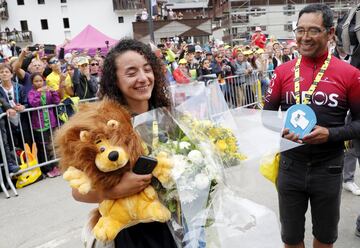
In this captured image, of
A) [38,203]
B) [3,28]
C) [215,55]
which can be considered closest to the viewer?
[38,203]

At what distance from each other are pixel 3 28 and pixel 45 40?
17.4ft

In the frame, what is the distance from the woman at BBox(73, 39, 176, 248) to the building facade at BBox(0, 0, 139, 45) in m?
49.1

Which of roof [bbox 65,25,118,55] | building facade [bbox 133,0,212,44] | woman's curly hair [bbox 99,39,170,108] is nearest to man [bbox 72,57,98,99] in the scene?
building facade [bbox 133,0,212,44]

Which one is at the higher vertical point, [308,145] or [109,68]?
[109,68]

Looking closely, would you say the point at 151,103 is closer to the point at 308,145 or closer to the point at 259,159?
the point at 259,159

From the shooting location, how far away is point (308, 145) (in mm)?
2211

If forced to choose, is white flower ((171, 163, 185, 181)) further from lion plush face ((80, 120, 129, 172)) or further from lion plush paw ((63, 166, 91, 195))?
lion plush paw ((63, 166, 91, 195))

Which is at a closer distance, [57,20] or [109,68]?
[109,68]

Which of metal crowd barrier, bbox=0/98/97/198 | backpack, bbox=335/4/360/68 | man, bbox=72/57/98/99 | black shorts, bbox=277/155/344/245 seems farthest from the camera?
man, bbox=72/57/98/99

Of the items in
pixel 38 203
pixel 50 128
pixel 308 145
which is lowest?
pixel 38 203

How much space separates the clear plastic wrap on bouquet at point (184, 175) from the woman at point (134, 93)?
9 cm

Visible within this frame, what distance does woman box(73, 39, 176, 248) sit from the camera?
5.11 ft

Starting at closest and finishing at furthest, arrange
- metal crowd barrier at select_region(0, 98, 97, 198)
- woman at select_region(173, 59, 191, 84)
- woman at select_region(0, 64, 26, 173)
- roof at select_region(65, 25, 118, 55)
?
woman at select_region(173, 59, 191, 84), metal crowd barrier at select_region(0, 98, 97, 198), woman at select_region(0, 64, 26, 173), roof at select_region(65, 25, 118, 55)

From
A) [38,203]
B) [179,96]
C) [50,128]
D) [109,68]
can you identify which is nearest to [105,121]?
[109,68]
